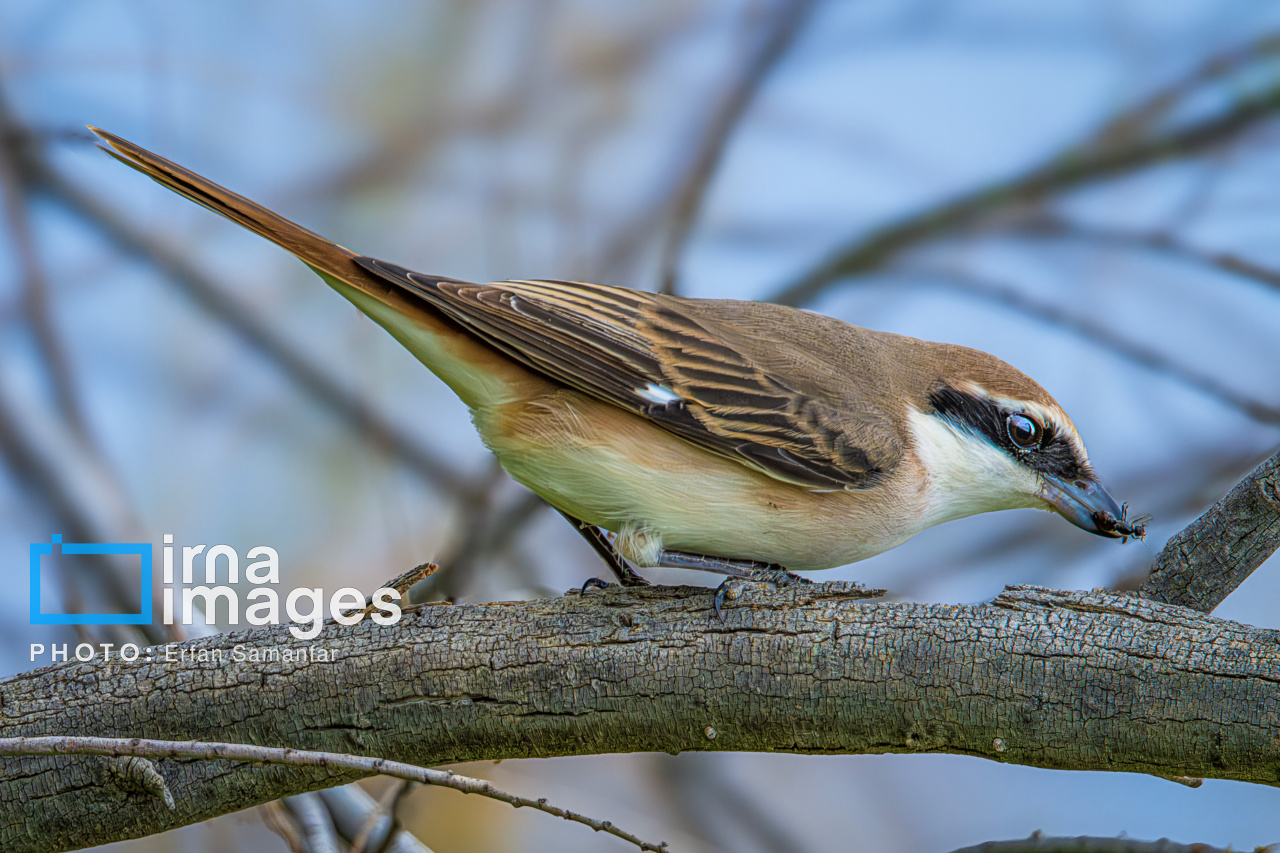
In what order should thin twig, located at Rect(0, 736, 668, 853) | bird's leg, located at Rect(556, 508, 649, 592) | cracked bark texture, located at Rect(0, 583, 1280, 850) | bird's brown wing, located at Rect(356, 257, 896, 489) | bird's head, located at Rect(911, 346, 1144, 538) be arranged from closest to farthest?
thin twig, located at Rect(0, 736, 668, 853)
cracked bark texture, located at Rect(0, 583, 1280, 850)
bird's brown wing, located at Rect(356, 257, 896, 489)
bird's head, located at Rect(911, 346, 1144, 538)
bird's leg, located at Rect(556, 508, 649, 592)

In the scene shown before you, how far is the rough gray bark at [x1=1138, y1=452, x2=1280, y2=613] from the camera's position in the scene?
2.46 m

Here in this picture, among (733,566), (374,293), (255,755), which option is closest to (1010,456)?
(733,566)

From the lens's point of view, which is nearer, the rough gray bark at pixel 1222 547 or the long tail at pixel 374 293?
the rough gray bark at pixel 1222 547

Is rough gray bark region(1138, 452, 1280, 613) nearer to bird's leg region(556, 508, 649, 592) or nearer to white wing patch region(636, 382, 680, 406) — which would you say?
white wing patch region(636, 382, 680, 406)

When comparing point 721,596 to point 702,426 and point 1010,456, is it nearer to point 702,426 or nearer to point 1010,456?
point 702,426

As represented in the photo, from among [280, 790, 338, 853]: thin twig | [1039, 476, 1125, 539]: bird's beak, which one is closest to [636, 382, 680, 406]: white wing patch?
[1039, 476, 1125, 539]: bird's beak

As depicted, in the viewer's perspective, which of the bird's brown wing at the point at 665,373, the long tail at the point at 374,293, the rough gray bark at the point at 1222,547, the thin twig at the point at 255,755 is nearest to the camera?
the thin twig at the point at 255,755

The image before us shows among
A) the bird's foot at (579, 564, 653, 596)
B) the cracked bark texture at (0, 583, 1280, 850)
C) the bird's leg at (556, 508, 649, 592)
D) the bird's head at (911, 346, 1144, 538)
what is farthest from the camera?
the bird's leg at (556, 508, 649, 592)

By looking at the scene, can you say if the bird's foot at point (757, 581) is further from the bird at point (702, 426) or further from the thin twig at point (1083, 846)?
the thin twig at point (1083, 846)

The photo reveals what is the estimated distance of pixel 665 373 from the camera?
311 cm

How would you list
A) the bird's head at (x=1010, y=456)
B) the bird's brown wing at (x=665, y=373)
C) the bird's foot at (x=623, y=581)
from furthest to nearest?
the bird's head at (x=1010, y=456), the bird's foot at (x=623, y=581), the bird's brown wing at (x=665, y=373)

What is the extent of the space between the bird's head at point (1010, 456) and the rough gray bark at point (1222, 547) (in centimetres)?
56

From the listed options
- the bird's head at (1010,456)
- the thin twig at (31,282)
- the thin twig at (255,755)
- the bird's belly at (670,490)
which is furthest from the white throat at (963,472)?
the thin twig at (31,282)

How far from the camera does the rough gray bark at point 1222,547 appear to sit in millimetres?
2459
